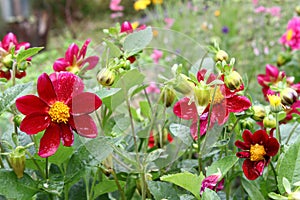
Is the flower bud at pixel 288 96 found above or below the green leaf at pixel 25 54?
below

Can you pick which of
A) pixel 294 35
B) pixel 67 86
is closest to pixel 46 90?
pixel 67 86

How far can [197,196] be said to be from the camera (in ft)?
1.78

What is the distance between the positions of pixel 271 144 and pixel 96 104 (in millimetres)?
196

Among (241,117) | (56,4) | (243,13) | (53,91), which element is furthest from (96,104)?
(56,4)

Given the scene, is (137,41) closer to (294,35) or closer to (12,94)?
(12,94)

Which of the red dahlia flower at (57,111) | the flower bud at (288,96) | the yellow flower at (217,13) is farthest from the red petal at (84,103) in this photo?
the yellow flower at (217,13)

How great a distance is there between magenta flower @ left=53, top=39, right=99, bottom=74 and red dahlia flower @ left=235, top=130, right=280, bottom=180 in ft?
0.69

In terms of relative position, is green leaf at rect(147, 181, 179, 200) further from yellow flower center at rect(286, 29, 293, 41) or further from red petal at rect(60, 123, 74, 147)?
yellow flower center at rect(286, 29, 293, 41)

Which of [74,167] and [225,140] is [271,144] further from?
[74,167]

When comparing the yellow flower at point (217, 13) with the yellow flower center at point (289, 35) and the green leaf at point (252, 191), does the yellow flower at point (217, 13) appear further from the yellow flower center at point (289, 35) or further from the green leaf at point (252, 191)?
the green leaf at point (252, 191)

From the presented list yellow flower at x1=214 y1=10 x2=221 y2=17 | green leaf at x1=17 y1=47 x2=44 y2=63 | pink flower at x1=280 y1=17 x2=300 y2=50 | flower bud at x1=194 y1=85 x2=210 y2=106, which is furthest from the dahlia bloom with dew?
yellow flower at x1=214 y1=10 x2=221 y2=17

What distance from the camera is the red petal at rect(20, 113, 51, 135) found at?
0.55 meters

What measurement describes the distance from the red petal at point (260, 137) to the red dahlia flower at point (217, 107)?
39 millimetres

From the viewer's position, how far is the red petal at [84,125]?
545 millimetres
